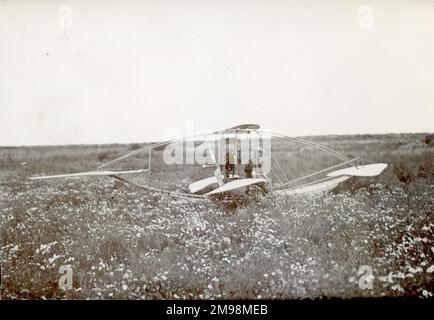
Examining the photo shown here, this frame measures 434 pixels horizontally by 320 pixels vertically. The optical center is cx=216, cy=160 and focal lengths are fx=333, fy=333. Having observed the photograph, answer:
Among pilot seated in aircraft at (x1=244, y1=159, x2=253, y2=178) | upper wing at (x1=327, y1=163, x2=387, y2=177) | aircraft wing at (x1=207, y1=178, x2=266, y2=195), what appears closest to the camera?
aircraft wing at (x1=207, y1=178, x2=266, y2=195)

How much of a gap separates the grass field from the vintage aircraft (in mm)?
286

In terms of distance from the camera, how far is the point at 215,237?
19.7 feet

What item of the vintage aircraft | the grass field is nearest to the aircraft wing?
the vintage aircraft

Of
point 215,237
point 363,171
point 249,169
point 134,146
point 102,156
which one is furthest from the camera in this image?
point 102,156

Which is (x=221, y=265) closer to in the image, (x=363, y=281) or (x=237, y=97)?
(x=363, y=281)

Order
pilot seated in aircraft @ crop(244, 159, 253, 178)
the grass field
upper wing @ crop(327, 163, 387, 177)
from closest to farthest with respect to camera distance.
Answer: the grass field
upper wing @ crop(327, 163, 387, 177)
pilot seated in aircraft @ crop(244, 159, 253, 178)

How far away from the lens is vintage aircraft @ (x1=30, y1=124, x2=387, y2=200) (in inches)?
260

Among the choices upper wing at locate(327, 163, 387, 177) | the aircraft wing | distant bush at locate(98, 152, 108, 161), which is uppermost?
distant bush at locate(98, 152, 108, 161)

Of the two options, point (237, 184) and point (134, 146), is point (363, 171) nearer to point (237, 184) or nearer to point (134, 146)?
point (237, 184)

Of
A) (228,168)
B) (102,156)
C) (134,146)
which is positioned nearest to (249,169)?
(228,168)

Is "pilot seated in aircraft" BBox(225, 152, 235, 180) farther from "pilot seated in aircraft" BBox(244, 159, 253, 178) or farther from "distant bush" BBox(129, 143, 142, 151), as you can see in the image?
"distant bush" BBox(129, 143, 142, 151)

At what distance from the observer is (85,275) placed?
18.2 ft

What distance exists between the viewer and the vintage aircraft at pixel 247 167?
6609mm

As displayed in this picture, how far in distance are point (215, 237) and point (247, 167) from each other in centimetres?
165
